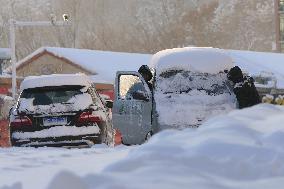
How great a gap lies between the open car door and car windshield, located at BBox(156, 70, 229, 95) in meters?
0.31

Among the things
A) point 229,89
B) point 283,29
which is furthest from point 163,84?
point 283,29

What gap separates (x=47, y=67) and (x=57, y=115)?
3901cm

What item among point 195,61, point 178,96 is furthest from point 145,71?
point 178,96

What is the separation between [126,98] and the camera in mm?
13500

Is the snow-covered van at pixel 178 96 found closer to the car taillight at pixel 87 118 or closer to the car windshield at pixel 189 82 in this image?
the car windshield at pixel 189 82

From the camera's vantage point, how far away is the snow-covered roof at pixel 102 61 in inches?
1828

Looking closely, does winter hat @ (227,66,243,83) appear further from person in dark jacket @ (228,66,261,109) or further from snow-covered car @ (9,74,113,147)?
snow-covered car @ (9,74,113,147)

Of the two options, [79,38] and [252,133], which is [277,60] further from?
[79,38]

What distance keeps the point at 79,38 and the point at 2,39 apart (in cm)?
1029

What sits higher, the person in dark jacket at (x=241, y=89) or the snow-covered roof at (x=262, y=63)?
the person in dark jacket at (x=241, y=89)

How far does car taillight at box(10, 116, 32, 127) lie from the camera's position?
12.4m

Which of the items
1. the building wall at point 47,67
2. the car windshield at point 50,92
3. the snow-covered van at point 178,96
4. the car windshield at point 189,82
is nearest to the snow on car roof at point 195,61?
the snow-covered van at point 178,96

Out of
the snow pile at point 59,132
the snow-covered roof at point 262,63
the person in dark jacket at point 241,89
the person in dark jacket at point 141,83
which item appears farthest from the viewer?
the snow-covered roof at point 262,63

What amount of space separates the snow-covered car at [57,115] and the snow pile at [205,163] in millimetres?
6184
